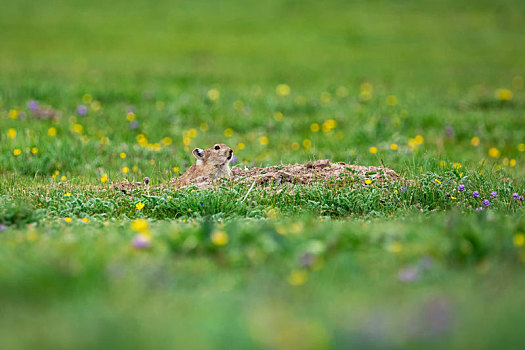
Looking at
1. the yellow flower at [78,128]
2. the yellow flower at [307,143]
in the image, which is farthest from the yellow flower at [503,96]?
the yellow flower at [78,128]

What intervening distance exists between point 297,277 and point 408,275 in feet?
2.41

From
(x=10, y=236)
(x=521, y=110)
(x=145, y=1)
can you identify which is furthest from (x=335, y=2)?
Result: (x=10, y=236)

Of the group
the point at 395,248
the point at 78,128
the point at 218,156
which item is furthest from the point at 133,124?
the point at 395,248

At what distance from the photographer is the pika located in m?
8.17

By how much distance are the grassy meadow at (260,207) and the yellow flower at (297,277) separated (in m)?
0.02

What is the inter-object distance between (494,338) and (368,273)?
1.06m

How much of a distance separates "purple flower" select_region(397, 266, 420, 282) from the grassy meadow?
1cm

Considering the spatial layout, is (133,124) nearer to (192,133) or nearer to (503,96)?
(192,133)

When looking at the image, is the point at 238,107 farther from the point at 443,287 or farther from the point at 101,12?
the point at 101,12

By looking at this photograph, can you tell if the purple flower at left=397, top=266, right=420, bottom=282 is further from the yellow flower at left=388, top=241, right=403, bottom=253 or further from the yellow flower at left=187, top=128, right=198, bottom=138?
the yellow flower at left=187, top=128, right=198, bottom=138

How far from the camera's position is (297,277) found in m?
4.05

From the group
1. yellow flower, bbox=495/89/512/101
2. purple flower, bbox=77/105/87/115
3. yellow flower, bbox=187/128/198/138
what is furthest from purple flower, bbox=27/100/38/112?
yellow flower, bbox=495/89/512/101

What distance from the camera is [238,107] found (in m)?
13.9

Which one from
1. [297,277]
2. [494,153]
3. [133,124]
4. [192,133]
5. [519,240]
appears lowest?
[494,153]
